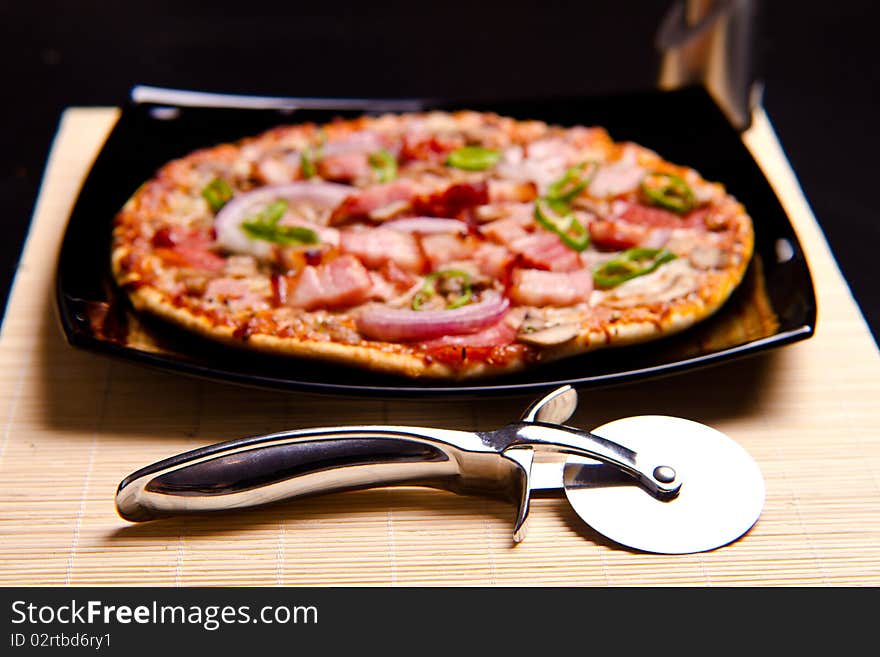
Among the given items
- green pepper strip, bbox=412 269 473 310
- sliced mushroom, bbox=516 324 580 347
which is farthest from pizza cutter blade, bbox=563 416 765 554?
green pepper strip, bbox=412 269 473 310

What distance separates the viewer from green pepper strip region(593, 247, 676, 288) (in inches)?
104

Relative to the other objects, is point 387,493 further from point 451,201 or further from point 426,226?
point 451,201

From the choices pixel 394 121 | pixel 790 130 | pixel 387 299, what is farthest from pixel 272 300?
pixel 790 130

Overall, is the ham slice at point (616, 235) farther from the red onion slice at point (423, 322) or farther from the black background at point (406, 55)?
the black background at point (406, 55)

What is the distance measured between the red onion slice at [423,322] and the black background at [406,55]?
2.12 meters

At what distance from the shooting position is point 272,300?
8.53 ft

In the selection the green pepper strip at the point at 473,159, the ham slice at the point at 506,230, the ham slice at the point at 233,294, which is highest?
the ham slice at the point at 506,230

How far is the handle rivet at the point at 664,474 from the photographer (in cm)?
204

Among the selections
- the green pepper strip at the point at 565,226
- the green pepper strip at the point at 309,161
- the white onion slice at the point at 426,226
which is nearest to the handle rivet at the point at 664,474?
the green pepper strip at the point at 565,226

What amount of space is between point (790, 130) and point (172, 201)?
107 inches

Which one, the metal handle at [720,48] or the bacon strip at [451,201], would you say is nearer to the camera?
the bacon strip at [451,201]

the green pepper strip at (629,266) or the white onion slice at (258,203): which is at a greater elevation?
the green pepper strip at (629,266)

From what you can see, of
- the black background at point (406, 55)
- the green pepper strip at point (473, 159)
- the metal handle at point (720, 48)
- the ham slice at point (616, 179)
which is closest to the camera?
the ham slice at point (616, 179)

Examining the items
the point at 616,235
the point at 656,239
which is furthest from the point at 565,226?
the point at 656,239
